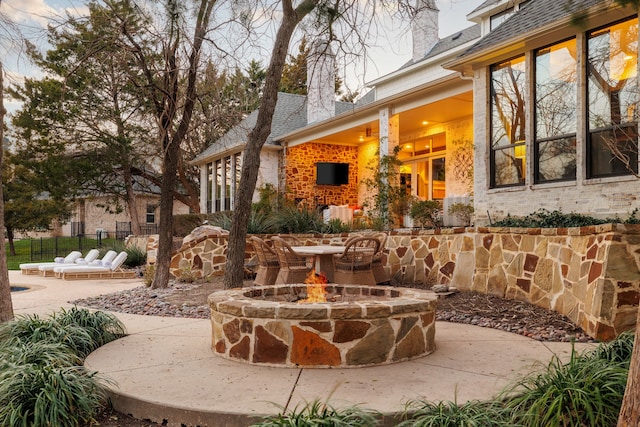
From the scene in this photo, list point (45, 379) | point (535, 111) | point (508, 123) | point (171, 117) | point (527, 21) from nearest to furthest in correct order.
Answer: point (45, 379), point (535, 111), point (527, 21), point (171, 117), point (508, 123)

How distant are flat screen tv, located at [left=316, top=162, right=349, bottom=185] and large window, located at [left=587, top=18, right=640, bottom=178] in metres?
10.9

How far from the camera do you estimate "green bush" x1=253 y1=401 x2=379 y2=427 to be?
9.84 feet

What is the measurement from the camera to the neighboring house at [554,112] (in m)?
8.05

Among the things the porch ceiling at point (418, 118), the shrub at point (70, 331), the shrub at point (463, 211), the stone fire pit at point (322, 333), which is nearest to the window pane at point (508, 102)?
the porch ceiling at point (418, 118)

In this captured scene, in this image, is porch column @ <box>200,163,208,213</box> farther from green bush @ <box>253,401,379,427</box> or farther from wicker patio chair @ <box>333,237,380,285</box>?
green bush @ <box>253,401,379,427</box>

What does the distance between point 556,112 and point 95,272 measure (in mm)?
12034

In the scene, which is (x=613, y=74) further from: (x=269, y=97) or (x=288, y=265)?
(x=288, y=265)

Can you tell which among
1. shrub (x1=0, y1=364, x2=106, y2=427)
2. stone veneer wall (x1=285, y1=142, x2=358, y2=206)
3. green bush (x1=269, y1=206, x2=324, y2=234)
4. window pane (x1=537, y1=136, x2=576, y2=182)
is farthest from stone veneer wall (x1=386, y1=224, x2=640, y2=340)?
stone veneer wall (x1=285, y1=142, x2=358, y2=206)

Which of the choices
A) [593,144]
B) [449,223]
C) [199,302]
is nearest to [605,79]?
[593,144]

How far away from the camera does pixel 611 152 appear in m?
8.13

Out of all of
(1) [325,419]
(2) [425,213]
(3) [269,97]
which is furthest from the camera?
(2) [425,213]

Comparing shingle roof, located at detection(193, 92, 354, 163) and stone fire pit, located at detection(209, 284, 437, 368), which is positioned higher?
shingle roof, located at detection(193, 92, 354, 163)

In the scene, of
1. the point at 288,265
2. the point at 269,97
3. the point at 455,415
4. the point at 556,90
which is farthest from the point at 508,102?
the point at 455,415

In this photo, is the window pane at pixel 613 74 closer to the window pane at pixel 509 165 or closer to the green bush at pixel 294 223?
the window pane at pixel 509 165
